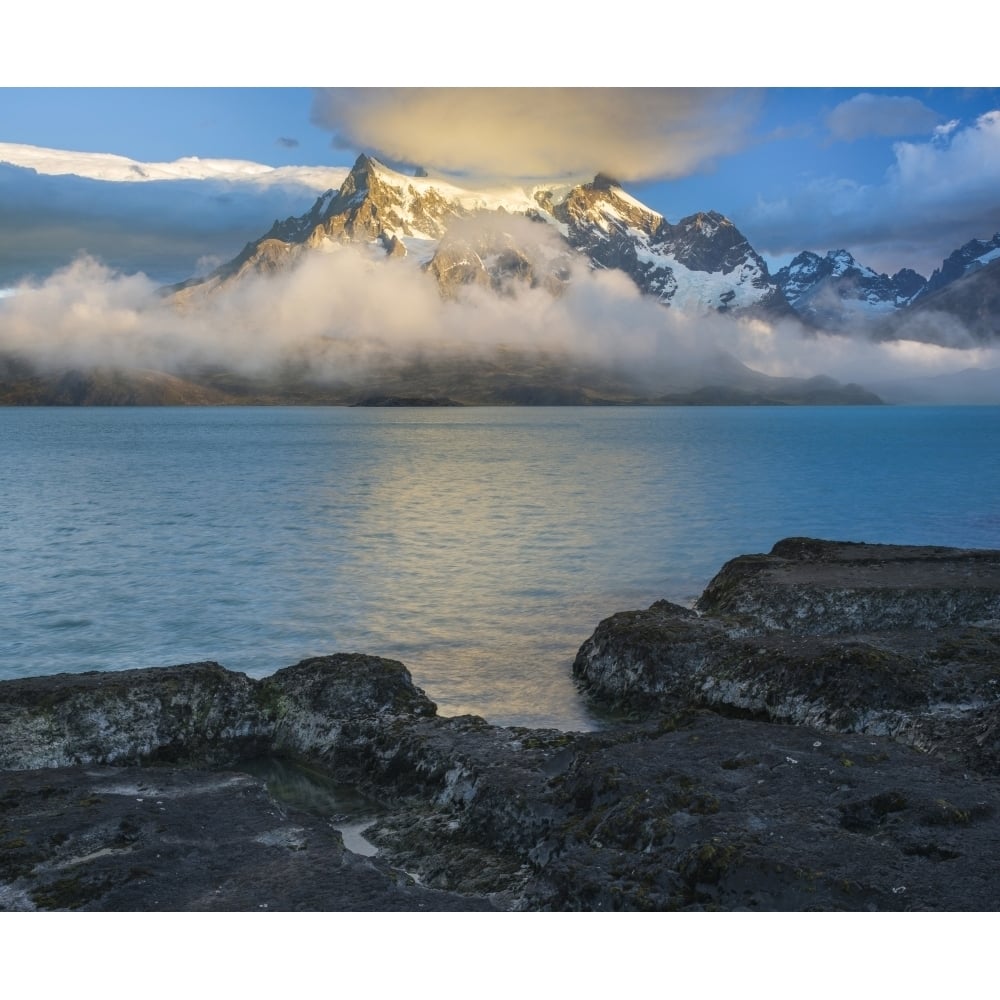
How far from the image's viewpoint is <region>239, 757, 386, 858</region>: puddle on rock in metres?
14.9

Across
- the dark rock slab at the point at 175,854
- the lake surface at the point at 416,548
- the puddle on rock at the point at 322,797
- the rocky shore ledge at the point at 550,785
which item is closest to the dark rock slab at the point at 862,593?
the rocky shore ledge at the point at 550,785

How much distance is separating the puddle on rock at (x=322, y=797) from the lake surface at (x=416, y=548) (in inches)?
200

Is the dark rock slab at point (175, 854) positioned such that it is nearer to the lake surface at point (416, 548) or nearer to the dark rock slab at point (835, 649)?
the lake surface at point (416, 548)

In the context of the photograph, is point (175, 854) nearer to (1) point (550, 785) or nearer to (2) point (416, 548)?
(1) point (550, 785)

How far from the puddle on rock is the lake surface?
5088 mm

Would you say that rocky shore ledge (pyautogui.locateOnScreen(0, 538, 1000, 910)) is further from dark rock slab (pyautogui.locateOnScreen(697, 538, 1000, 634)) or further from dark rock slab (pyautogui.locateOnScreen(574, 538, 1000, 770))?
dark rock slab (pyautogui.locateOnScreen(697, 538, 1000, 634))

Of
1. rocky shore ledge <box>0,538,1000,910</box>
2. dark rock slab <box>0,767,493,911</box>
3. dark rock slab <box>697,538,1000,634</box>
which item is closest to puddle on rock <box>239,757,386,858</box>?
rocky shore ledge <box>0,538,1000,910</box>

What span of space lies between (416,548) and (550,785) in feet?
117

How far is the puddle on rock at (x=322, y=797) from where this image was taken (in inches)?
587

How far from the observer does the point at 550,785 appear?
14.0 meters

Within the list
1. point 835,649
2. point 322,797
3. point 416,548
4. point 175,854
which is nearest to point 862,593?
point 835,649

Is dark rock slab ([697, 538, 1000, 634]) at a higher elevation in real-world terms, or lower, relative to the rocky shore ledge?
higher

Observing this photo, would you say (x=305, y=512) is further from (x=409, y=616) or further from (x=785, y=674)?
(x=785, y=674)

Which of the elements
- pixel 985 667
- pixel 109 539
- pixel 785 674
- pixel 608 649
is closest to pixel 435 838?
pixel 785 674
